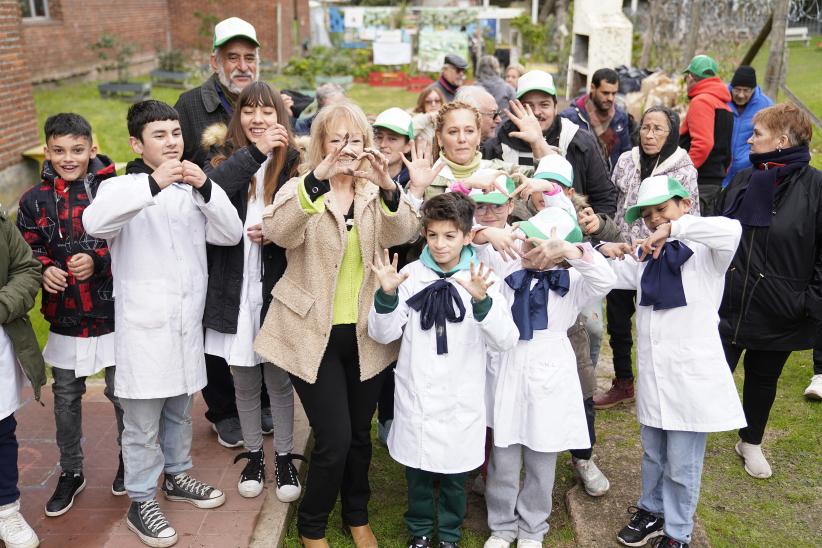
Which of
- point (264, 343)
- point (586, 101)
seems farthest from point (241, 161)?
point (586, 101)

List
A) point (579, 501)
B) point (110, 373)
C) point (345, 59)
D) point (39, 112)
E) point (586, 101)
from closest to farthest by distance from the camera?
1. point (110, 373)
2. point (579, 501)
3. point (586, 101)
4. point (39, 112)
5. point (345, 59)

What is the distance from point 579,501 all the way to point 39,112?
13.0 metres

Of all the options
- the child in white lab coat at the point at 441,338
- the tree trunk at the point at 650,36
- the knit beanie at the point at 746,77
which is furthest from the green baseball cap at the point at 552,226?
the tree trunk at the point at 650,36

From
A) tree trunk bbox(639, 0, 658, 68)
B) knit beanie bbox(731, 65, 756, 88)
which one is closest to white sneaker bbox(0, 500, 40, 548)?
knit beanie bbox(731, 65, 756, 88)

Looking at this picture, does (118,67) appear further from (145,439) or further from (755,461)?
(755,461)

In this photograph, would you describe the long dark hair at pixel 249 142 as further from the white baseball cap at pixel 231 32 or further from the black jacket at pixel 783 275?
the black jacket at pixel 783 275

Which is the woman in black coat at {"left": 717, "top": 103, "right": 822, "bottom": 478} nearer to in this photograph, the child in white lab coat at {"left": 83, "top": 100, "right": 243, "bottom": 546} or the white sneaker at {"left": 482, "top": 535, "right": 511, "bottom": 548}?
the white sneaker at {"left": 482, "top": 535, "right": 511, "bottom": 548}

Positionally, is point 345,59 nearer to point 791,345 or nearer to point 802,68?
point 802,68

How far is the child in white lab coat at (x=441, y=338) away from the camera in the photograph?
325cm

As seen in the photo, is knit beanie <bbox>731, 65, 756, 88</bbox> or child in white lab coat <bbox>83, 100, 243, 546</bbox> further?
knit beanie <bbox>731, 65, 756, 88</bbox>

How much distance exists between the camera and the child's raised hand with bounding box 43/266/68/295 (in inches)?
140

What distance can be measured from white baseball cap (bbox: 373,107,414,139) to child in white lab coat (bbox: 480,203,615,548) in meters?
0.96

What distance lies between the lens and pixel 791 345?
13.3 feet

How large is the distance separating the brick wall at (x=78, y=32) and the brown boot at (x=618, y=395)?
1361 centimetres
